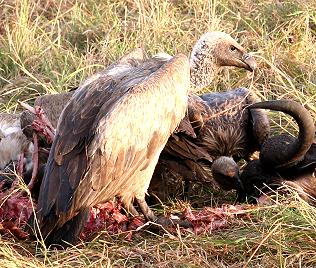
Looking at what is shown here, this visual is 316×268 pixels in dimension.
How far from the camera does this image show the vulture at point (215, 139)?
569 centimetres

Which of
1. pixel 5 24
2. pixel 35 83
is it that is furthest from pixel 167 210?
pixel 5 24

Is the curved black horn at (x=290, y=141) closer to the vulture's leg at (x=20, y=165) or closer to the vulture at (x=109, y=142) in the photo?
the vulture at (x=109, y=142)

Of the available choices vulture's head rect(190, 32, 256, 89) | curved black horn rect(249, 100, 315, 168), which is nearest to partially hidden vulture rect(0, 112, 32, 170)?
vulture's head rect(190, 32, 256, 89)

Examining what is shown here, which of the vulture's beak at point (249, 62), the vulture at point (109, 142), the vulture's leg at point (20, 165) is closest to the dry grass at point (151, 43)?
the vulture's beak at point (249, 62)

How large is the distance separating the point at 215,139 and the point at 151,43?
62.6 inches

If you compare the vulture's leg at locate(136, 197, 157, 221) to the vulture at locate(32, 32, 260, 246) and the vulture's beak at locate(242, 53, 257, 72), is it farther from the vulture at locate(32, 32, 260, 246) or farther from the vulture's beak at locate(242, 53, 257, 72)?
the vulture's beak at locate(242, 53, 257, 72)

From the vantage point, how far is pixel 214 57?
6.72 meters

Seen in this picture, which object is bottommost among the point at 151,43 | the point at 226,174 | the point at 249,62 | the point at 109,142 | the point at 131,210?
the point at 131,210

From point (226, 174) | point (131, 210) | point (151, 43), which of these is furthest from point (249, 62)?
point (131, 210)

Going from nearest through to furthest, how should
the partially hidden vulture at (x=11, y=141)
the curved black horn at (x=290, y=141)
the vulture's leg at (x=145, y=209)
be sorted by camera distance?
Answer: 1. the vulture's leg at (x=145, y=209)
2. the curved black horn at (x=290, y=141)
3. the partially hidden vulture at (x=11, y=141)

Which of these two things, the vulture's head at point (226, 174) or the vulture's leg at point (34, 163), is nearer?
the vulture's leg at point (34, 163)

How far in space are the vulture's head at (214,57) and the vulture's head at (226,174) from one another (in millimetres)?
1238

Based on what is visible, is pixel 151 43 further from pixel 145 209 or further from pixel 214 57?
pixel 145 209

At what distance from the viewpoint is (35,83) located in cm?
703
